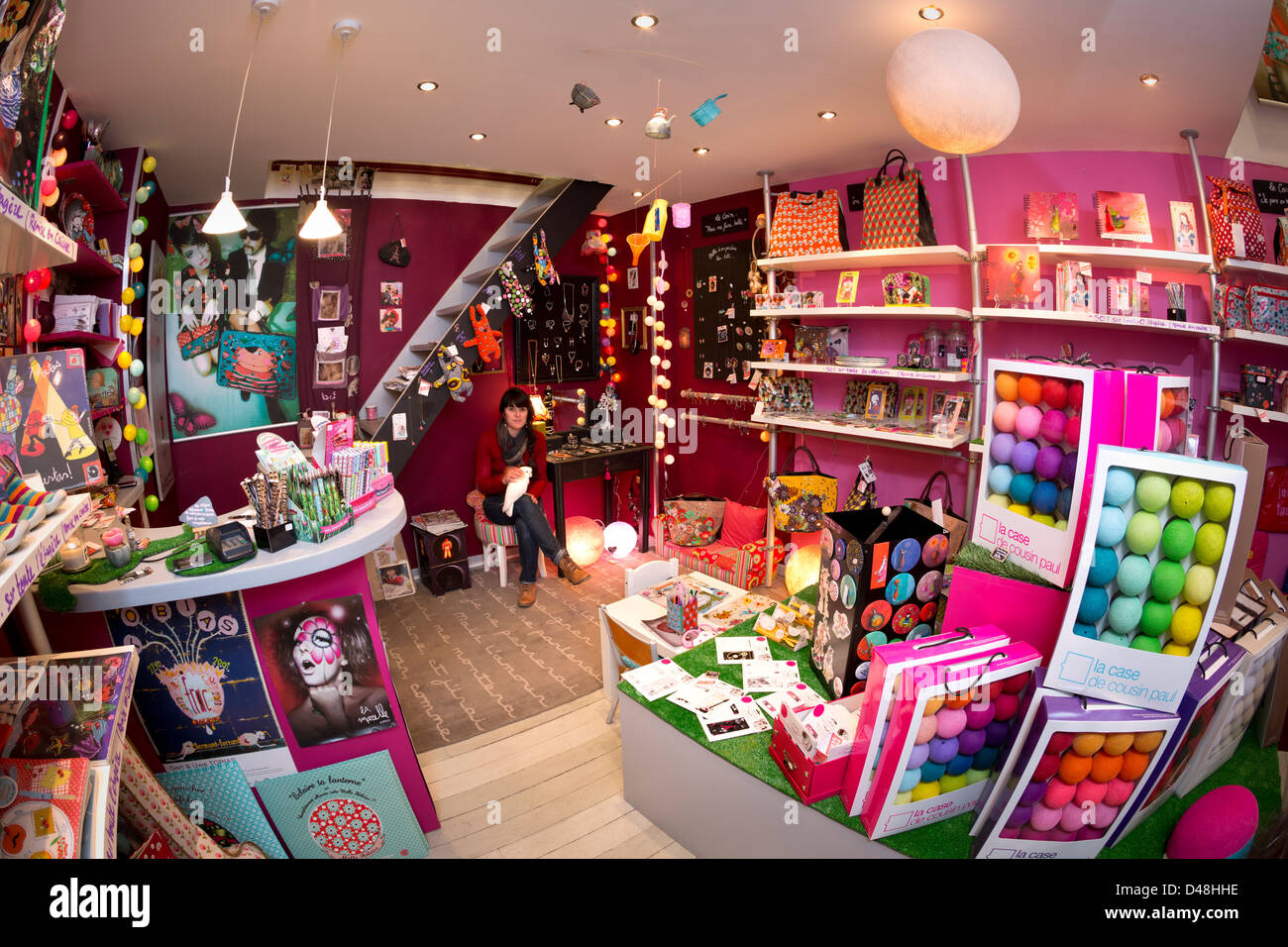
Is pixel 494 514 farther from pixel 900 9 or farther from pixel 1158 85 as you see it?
pixel 1158 85

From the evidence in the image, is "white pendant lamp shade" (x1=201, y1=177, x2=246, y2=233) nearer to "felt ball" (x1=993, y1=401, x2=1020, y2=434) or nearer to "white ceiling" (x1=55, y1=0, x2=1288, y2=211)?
"white ceiling" (x1=55, y1=0, x2=1288, y2=211)

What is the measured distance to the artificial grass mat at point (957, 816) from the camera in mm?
1917

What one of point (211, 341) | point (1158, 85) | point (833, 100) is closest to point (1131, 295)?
point (1158, 85)

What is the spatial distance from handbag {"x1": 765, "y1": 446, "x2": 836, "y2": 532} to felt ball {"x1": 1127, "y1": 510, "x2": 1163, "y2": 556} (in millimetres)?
2961

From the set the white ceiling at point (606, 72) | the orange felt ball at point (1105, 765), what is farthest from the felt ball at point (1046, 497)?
the white ceiling at point (606, 72)

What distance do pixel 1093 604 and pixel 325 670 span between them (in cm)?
246

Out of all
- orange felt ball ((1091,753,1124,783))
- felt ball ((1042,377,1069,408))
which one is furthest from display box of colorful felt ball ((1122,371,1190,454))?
orange felt ball ((1091,753,1124,783))

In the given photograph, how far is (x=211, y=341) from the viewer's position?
4.88 metres

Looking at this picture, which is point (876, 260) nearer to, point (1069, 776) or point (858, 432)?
point (858, 432)

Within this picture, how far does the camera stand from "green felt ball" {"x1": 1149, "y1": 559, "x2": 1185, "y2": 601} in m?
1.67

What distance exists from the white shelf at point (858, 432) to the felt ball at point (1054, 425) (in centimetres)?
199

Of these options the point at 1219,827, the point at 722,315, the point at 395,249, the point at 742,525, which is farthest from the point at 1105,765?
the point at 395,249

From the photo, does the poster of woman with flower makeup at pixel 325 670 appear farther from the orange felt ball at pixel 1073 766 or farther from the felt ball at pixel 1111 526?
the felt ball at pixel 1111 526

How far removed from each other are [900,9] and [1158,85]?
126cm
